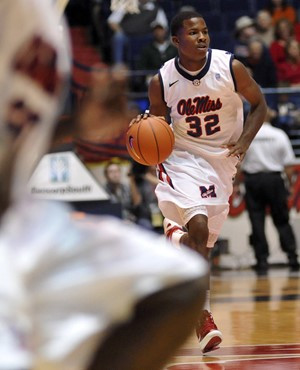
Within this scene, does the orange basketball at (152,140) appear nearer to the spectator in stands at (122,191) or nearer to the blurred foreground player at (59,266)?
the blurred foreground player at (59,266)

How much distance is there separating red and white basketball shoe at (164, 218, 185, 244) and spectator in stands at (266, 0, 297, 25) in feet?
31.2

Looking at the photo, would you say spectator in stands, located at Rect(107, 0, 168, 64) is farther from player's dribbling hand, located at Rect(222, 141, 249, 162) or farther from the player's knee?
the player's knee

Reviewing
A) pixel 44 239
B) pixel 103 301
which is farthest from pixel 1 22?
pixel 103 301

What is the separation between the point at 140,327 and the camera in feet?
6.77

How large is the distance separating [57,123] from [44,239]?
29 cm

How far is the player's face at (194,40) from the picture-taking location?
6.63 meters

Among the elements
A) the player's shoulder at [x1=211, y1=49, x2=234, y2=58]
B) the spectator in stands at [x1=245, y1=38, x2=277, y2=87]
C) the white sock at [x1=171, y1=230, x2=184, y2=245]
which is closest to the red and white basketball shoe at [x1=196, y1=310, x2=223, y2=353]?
the white sock at [x1=171, y1=230, x2=184, y2=245]

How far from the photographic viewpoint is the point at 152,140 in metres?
6.23

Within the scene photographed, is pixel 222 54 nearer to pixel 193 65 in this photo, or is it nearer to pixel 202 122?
pixel 193 65

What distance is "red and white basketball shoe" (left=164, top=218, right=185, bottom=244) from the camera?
6516 mm

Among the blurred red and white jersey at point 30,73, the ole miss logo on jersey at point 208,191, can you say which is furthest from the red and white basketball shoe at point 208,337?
the blurred red and white jersey at point 30,73

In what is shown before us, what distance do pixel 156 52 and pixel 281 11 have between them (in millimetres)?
2696

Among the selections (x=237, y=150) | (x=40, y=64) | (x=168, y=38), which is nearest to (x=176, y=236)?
(x=237, y=150)

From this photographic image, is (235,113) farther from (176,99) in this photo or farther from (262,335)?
(262,335)
